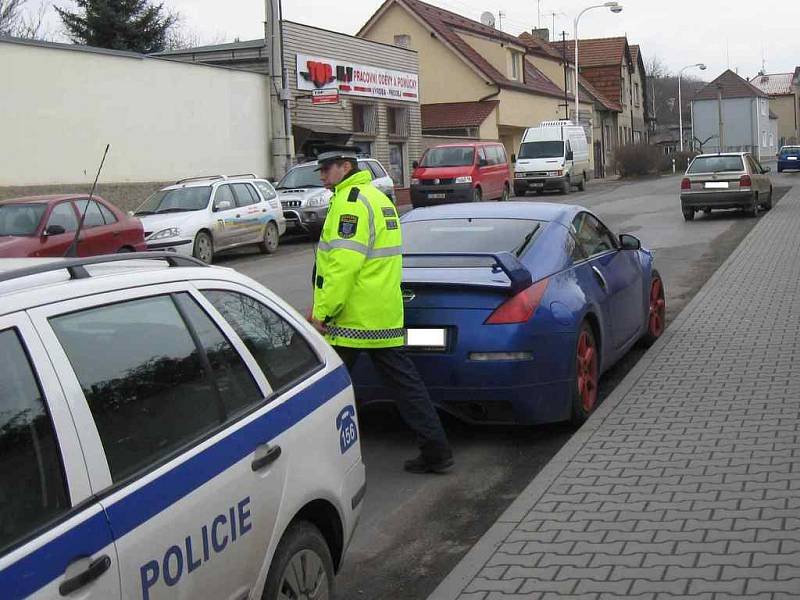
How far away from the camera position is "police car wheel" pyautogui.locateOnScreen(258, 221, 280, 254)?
850 inches

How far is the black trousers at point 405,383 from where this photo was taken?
588 centimetres

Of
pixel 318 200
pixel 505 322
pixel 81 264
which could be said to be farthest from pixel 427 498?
pixel 318 200

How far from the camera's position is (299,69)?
106ft

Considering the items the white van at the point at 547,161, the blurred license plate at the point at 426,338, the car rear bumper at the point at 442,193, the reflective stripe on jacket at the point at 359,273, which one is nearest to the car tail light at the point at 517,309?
the blurred license plate at the point at 426,338

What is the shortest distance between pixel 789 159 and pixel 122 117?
4927cm

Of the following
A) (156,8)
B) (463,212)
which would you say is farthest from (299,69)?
(463,212)

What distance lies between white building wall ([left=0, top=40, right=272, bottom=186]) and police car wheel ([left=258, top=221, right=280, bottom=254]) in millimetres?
4848

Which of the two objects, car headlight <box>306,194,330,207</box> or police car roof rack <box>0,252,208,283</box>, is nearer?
police car roof rack <box>0,252,208,283</box>

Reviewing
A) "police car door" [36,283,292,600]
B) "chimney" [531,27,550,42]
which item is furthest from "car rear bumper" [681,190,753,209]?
"chimney" [531,27,550,42]

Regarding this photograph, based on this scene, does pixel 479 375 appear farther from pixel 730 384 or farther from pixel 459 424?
pixel 730 384

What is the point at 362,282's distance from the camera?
5777mm

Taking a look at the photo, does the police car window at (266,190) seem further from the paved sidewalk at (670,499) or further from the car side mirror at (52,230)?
the paved sidewalk at (670,499)

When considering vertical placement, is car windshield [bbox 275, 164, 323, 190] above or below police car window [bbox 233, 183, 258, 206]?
above

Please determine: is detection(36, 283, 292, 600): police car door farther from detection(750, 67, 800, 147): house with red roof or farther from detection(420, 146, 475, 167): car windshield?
detection(750, 67, 800, 147): house with red roof
